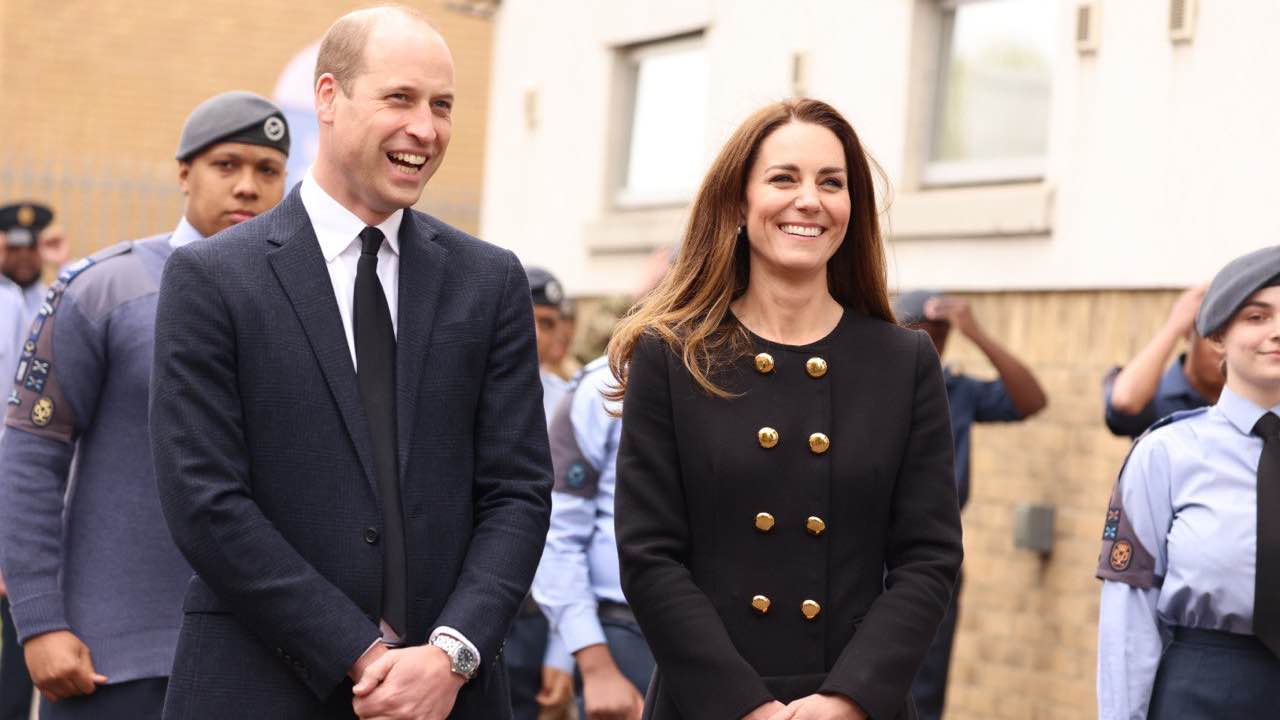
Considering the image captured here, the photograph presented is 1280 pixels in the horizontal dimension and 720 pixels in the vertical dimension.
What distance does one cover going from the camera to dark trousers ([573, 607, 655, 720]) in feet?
19.3

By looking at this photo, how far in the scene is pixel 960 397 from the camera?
856cm

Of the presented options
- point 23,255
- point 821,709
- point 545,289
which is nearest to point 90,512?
point 821,709

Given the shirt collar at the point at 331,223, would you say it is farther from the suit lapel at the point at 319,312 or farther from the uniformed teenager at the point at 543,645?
the uniformed teenager at the point at 543,645

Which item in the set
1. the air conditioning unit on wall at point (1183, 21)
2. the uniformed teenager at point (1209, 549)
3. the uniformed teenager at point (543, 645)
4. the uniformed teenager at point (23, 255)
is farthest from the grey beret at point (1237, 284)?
the uniformed teenager at point (23, 255)

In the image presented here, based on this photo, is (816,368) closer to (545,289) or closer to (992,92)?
(545,289)

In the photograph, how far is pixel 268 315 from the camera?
3863 mm

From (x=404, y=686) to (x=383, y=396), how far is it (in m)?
0.59

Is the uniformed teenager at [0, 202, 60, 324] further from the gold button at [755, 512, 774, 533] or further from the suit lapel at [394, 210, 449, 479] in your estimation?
the gold button at [755, 512, 774, 533]

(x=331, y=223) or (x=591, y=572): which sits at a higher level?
(x=331, y=223)

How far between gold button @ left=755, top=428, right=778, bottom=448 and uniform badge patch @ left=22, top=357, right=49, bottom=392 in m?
1.97

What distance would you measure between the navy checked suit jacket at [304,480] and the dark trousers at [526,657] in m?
3.27

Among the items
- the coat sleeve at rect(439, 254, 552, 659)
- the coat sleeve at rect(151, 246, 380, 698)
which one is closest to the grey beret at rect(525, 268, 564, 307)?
the coat sleeve at rect(439, 254, 552, 659)

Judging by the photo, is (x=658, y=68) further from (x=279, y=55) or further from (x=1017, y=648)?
(x=279, y=55)

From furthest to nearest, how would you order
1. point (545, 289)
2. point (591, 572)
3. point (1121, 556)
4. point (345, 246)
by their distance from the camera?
point (545, 289), point (591, 572), point (1121, 556), point (345, 246)
